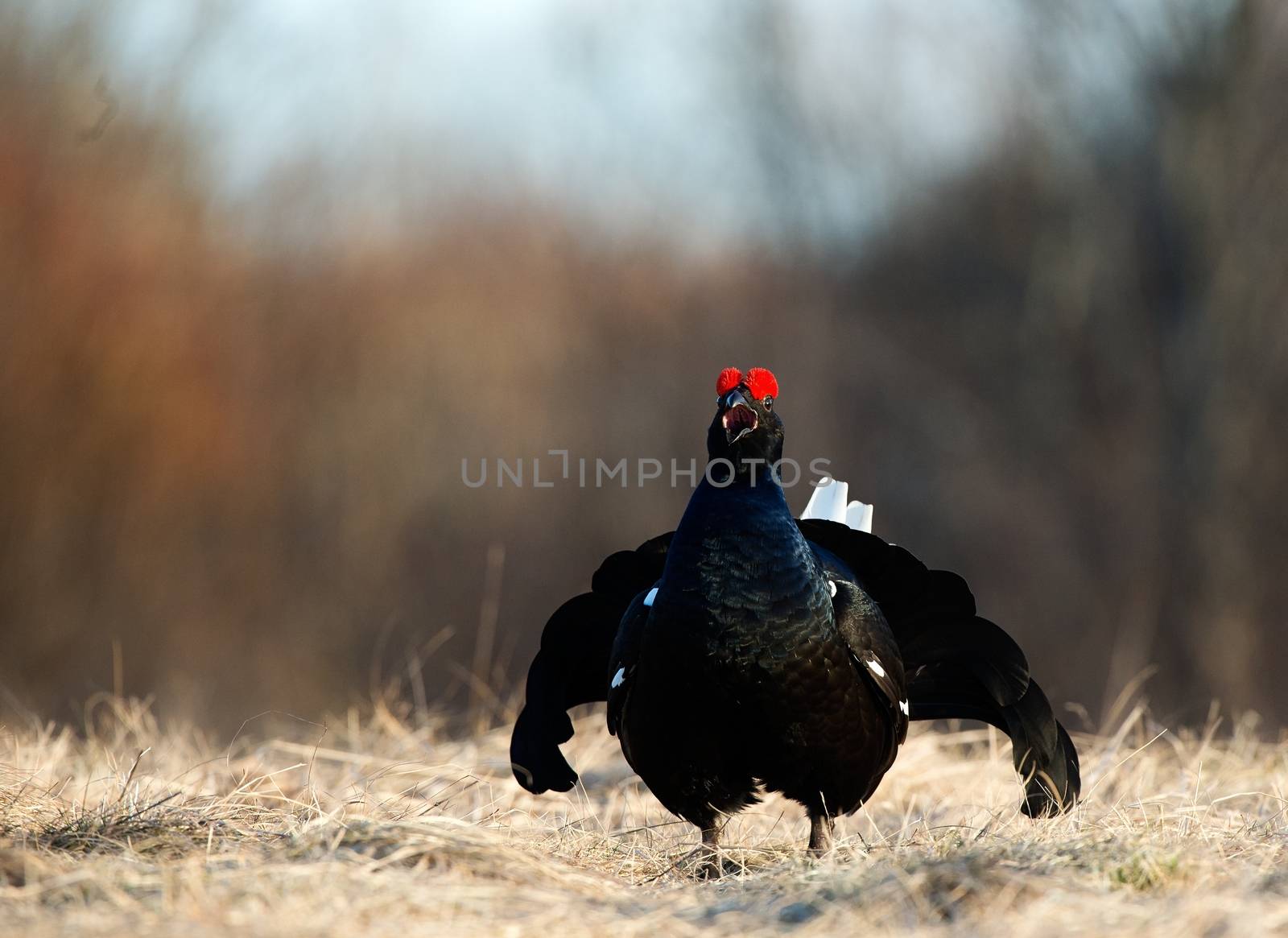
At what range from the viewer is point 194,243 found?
898 cm

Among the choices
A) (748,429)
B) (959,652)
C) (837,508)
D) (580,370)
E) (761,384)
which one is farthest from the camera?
(580,370)

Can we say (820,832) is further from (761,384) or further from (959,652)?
(761,384)

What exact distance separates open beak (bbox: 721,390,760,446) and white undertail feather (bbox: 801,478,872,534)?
34.8 inches

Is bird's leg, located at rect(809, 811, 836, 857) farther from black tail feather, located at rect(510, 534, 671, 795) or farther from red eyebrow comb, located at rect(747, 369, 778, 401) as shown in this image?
red eyebrow comb, located at rect(747, 369, 778, 401)

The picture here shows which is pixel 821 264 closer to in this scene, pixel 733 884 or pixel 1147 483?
pixel 1147 483

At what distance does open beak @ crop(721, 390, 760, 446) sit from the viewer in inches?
116

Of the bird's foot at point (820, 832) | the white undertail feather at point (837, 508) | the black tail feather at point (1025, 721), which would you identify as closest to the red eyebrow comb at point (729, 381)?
the white undertail feather at point (837, 508)

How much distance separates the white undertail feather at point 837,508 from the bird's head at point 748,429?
798 mm

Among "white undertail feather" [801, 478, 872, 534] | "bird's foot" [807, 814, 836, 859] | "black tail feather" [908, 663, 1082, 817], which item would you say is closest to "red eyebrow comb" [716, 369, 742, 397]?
"white undertail feather" [801, 478, 872, 534]

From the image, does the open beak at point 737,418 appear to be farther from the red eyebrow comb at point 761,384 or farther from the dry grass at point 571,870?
the dry grass at point 571,870

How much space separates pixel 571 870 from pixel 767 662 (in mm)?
638

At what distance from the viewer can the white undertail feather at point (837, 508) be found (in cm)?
380

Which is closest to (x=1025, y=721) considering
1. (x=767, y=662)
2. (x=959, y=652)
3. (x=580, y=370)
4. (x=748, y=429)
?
(x=959, y=652)

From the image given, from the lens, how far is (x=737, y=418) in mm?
2953
